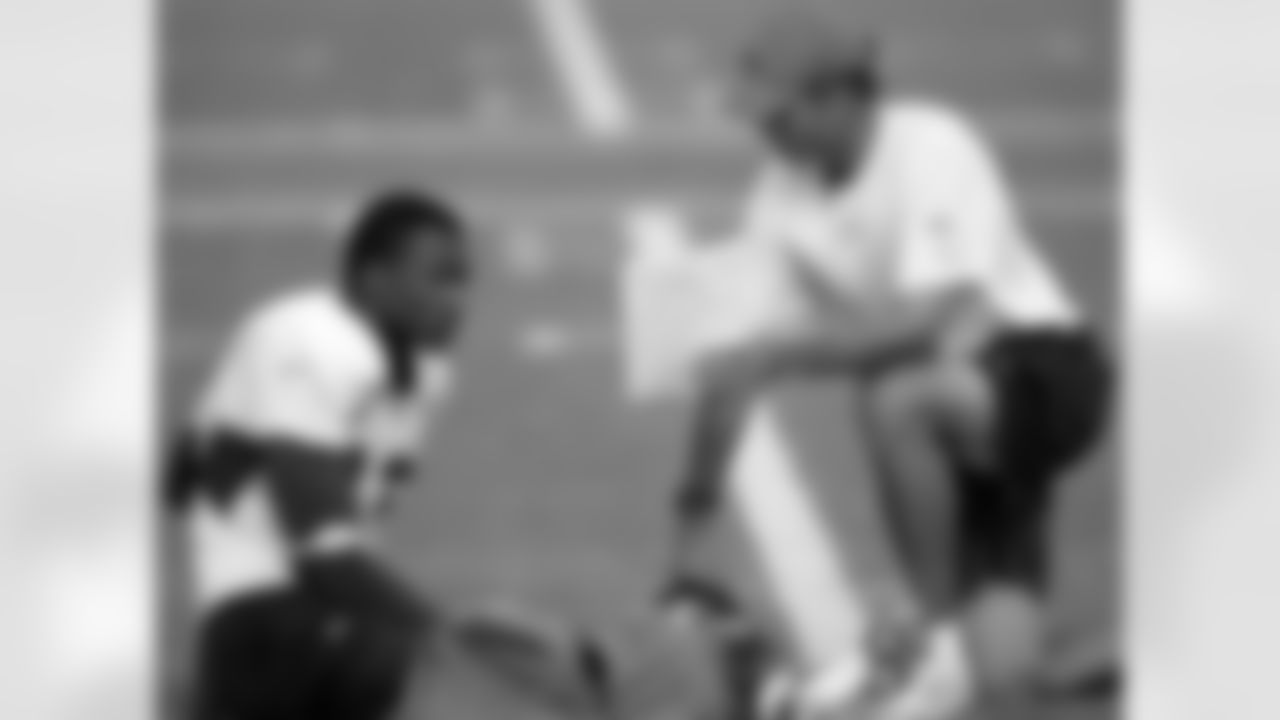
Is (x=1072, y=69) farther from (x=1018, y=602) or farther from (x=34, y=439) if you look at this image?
Result: (x=34, y=439)

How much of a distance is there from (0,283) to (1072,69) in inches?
47.8

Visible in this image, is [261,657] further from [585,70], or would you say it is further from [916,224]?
[916,224]

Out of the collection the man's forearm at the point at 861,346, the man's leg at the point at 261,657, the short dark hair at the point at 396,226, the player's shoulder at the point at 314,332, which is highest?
the short dark hair at the point at 396,226

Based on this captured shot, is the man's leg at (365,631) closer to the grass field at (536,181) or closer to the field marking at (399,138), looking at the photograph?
the grass field at (536,181)

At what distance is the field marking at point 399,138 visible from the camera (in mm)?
2826

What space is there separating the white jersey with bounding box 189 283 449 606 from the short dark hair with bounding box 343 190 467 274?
2.2 inches

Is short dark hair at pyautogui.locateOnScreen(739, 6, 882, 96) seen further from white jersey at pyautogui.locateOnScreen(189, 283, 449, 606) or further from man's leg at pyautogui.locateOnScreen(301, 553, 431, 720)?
man's leg at pyautogui.locateOnScreen(301, 553, 431, 720)

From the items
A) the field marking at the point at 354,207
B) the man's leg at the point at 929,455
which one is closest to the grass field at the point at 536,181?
Result: the field marking at the point at 354,207

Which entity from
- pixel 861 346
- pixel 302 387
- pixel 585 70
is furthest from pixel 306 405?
pixel 861 346

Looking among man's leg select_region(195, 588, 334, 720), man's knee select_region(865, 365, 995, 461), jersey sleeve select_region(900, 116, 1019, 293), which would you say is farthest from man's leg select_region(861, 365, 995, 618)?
man's leg select_region(195, 588, 334, 720)

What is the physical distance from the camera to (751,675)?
9.15 ft

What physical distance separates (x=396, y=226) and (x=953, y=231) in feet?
2.01

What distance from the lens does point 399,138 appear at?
112 inches

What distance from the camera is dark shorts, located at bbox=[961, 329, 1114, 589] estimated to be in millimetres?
2785
